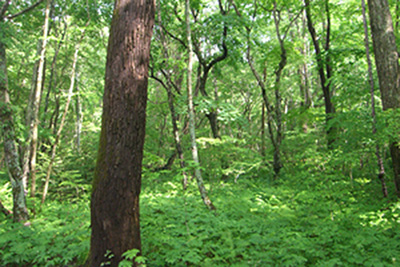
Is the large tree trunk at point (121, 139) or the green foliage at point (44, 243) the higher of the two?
the large tree trunk at point (121, 139)

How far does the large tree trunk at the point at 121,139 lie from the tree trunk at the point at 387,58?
5134 mm

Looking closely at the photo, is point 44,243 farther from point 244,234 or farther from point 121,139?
point 244,234

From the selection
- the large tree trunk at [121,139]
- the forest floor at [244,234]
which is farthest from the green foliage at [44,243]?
the large tree trunk at [121,139]

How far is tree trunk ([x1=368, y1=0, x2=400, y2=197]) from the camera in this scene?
216 inches

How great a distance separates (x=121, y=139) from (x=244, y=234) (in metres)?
2.75

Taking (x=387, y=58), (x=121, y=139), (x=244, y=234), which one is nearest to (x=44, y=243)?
(x=121, y=139)

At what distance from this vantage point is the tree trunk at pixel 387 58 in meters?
5.50

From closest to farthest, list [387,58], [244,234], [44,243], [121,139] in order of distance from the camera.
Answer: [121,139] < [44,243] < [244,234] < [387,58]

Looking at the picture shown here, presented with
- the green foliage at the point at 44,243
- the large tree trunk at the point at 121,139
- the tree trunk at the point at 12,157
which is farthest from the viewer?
the tree trunk at the point at 12,157

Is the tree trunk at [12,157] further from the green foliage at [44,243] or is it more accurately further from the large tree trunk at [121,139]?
the large tree trunk at [121,139]

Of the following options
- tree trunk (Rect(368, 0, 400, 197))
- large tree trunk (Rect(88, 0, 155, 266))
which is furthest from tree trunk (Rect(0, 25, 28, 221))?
tree trunk (Rect(368, 0, 400, 197))

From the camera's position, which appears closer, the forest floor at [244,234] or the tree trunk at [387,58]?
the forest floor at [244,234]

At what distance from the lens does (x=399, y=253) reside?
339 cm

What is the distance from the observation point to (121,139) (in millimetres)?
3350
